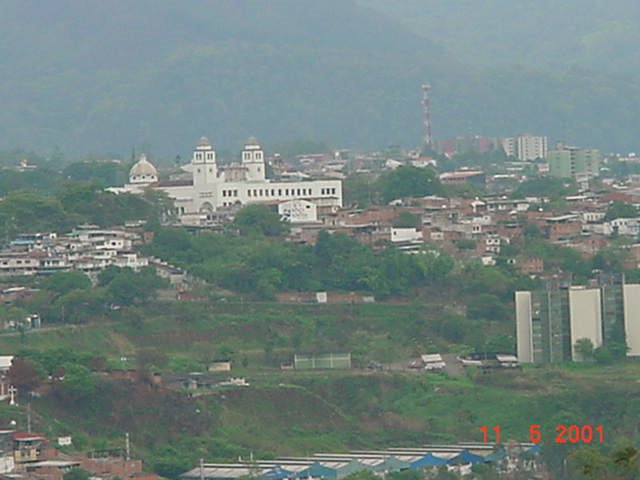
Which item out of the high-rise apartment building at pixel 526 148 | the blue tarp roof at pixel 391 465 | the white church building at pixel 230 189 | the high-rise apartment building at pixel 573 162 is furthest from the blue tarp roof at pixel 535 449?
the high-rise apartment building at pixel 526 148

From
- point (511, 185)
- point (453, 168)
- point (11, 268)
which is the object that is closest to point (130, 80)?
point (453, 168)

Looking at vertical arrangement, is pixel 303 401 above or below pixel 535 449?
above

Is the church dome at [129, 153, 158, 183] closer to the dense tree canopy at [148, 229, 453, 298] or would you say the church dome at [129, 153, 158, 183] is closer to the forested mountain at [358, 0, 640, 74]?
the dense tree canopy at [148, 229, 453, 298]

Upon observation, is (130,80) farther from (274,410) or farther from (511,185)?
(274,410)

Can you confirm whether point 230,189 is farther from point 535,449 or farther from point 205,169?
point 535,449

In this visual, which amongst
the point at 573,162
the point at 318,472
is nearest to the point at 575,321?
the point at 318,472

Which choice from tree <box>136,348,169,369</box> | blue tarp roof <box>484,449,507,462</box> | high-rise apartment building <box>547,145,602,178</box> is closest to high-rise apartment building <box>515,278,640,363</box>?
tree <box>136,348,169,369</box>
